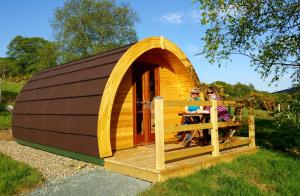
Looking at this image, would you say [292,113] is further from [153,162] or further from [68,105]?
[68,105]

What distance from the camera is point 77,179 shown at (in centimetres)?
546

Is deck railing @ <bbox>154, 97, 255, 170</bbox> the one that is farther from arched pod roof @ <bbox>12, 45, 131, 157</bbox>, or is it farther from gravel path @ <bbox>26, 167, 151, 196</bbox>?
arched pod roof @ <bbox>12, 45, 131, 157</bbox>

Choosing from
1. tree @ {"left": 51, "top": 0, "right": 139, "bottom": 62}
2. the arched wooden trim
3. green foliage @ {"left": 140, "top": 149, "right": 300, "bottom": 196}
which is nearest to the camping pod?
the arched wooden trim

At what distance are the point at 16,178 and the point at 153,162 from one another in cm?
243

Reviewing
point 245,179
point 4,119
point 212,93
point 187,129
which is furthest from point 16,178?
point 4,119

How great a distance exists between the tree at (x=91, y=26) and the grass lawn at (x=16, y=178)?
26.3 metres

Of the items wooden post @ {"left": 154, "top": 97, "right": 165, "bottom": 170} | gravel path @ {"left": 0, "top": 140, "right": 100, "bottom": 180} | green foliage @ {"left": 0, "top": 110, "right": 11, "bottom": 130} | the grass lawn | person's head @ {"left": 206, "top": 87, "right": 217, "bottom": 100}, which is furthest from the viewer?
green foliage @ {"left": 0, "top": 110, "right": 11, "bottom": 130}

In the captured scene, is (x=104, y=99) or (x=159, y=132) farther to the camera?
(x=104, y=99)

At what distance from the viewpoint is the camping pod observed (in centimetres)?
647

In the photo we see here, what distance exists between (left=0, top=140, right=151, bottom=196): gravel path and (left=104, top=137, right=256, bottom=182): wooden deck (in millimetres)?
146

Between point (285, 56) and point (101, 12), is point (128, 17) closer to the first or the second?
point (101, 12)

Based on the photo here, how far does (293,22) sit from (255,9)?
93 cm

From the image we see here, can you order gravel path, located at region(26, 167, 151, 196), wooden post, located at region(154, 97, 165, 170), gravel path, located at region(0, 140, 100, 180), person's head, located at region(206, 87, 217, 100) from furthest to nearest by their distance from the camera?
1. person's head, located at region(206, 87, 217, 100)
2. gravel path, located at region(0, 140, 100, 180)
3. wooden post, located at region(154, 97, 165, 170)
4. gravel path, located at region(26, 167, 151, 196)

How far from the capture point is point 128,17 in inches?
1271
